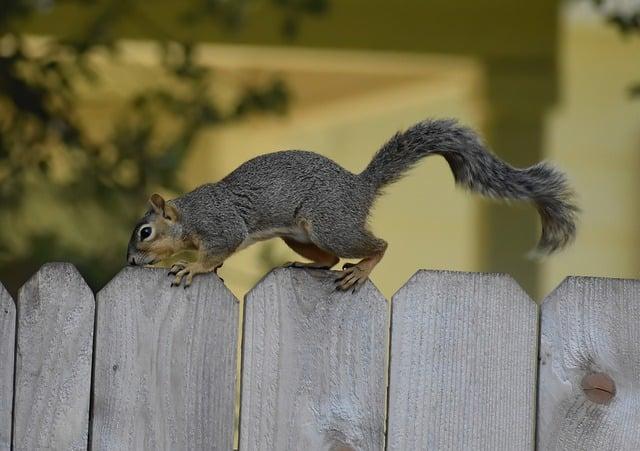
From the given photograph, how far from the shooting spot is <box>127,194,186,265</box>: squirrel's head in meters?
2.51

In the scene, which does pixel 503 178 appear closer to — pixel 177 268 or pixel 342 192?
pixel 342 192

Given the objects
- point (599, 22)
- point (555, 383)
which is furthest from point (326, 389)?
point (599, 22)

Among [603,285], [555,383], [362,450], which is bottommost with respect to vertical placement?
[362,450]

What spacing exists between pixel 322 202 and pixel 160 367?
61 centimetres

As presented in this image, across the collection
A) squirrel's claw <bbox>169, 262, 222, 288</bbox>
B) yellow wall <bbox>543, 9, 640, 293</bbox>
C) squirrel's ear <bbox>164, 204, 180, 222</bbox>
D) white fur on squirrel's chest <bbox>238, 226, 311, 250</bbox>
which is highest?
yellow wall <bbox>543, 9, 640, 293</bbox>

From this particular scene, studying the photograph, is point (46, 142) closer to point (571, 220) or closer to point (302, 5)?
point (302, 5)

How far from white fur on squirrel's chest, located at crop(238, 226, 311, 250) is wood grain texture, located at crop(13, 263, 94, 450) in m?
0.65

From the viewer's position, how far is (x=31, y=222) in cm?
486

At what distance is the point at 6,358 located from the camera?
1.80 metres

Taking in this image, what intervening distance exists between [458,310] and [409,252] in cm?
427

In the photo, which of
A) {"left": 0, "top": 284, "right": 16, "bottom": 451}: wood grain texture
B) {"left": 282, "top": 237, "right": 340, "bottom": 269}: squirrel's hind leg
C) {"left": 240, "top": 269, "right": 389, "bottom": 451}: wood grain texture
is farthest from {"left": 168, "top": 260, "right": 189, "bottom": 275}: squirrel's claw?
{"left": 282, "top": 237, "right": 340, "bottom": 269}: squirrel's hind leg

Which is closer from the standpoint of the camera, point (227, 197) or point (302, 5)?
point (227, 197)

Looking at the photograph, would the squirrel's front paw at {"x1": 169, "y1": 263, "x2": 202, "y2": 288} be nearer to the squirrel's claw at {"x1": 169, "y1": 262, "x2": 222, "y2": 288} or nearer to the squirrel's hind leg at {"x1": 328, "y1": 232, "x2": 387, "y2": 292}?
the squirrel's claw at {"x1": 169, "y1": 262, "x2": 222, "y2": 288}

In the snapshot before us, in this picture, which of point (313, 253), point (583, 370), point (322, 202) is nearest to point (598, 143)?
point (313, 253)
